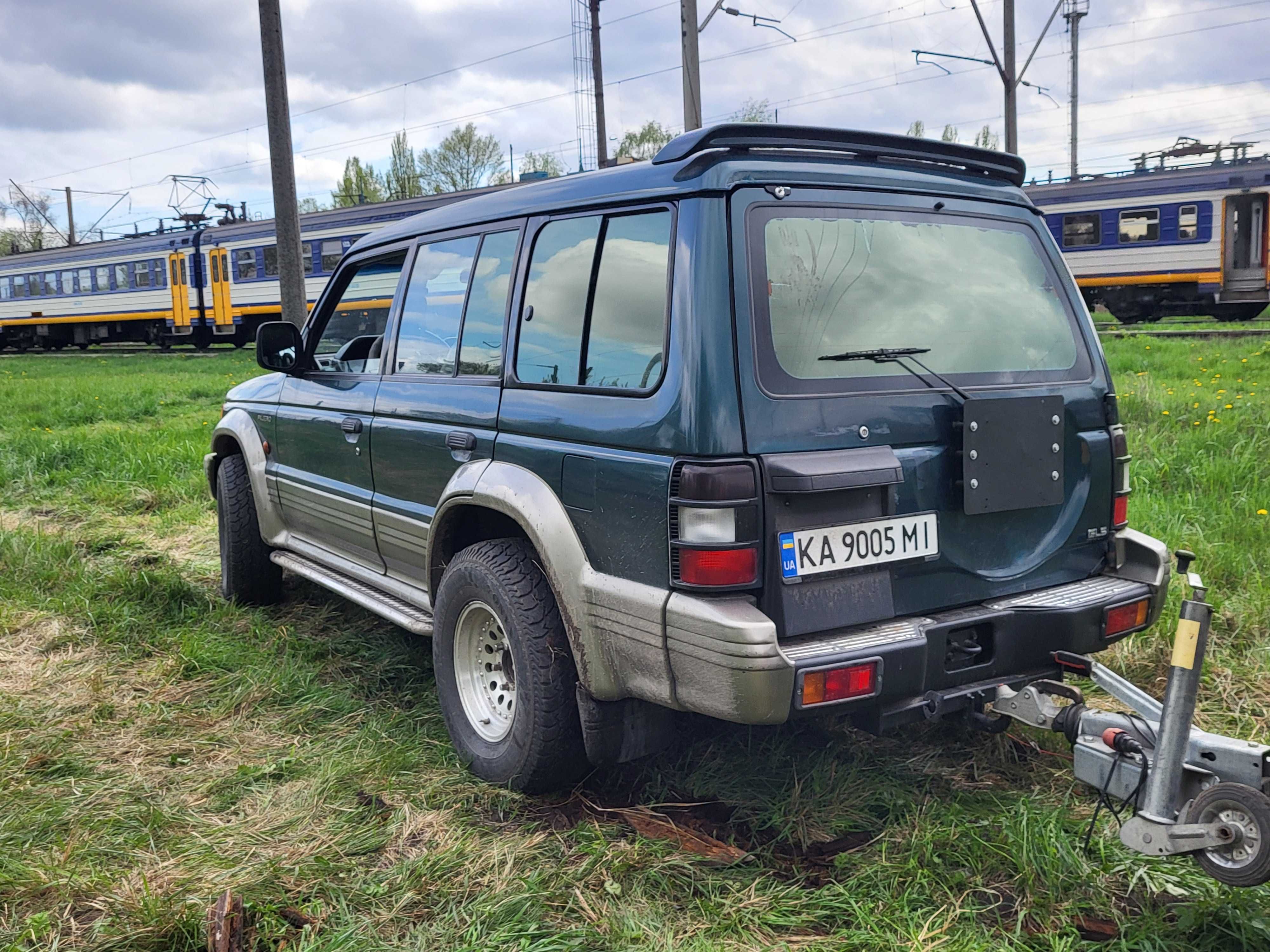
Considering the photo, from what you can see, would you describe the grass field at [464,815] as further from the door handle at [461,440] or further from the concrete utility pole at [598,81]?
the concrete utility pole at [598,81]

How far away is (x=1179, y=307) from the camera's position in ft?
71.3

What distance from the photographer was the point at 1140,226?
68.0 ft

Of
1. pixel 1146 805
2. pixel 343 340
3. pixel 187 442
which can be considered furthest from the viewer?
pixel 187 442

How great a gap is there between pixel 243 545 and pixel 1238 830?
433cm

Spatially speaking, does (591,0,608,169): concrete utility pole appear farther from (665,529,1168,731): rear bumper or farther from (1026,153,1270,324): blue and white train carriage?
(665,529,1168,731): rear bumper

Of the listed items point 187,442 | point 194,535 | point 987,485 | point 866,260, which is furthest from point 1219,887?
point 187,442

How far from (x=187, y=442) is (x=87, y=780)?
648 centimetres

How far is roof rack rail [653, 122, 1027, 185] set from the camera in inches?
105

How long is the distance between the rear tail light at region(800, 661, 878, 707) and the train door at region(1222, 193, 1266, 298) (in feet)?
68.6

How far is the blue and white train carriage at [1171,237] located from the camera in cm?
1981

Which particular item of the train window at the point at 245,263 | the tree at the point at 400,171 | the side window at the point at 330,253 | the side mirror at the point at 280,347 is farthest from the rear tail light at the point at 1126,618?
the tree at the point at 400,171

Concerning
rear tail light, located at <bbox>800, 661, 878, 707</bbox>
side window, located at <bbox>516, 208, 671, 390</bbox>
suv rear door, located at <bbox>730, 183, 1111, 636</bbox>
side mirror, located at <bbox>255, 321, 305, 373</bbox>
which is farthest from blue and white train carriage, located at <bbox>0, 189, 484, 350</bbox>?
rear tail light, located at <bbox>800, 661, 878, 707</bbox>

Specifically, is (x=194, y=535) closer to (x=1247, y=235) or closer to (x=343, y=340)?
(x=343, y=340)

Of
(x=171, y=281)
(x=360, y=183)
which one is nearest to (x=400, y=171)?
(x=360, y=183)
